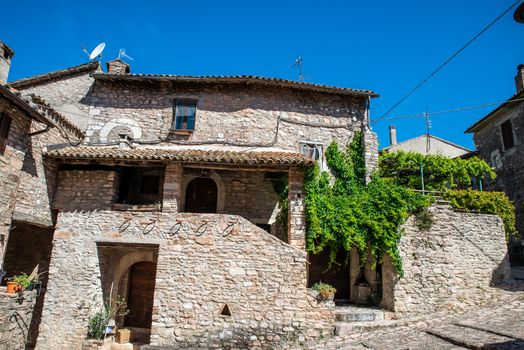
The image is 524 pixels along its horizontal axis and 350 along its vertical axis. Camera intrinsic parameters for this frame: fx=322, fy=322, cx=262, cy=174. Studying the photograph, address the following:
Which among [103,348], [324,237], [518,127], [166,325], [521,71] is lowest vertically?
[103,348]

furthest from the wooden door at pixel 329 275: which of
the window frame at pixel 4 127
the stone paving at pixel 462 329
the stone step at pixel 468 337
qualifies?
the window frame at pixel 4 127

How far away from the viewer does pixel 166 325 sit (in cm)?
927

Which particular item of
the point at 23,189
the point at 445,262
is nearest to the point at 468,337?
the point at 445,262

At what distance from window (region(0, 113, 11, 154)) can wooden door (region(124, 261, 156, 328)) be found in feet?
19.0

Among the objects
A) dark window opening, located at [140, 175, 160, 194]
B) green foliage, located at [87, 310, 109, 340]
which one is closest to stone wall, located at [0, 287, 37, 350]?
green foliage, located at [87, 310, 109, 340]

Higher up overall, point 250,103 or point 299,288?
point 250,103

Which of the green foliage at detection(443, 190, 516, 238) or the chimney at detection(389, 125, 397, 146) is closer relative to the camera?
the green foliage at detection(443, 190, 516, 238)

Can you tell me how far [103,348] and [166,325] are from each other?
2.12 meters

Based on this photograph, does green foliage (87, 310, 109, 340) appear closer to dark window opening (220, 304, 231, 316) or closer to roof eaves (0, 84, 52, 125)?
dark window opening (220, 304, 231, 316)

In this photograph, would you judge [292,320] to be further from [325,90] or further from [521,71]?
[521,71]

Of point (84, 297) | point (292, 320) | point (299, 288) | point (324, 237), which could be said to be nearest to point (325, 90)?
point (324, 237)

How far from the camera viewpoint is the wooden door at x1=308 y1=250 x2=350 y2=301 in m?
12.8

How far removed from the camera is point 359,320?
9.91 meters

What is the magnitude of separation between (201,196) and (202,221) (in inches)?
116
